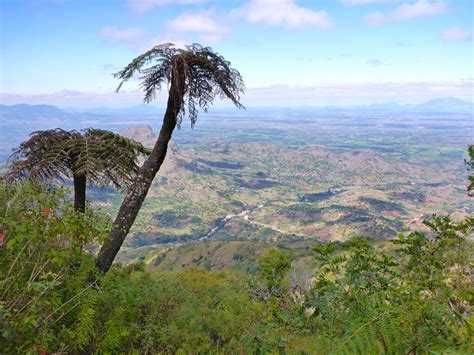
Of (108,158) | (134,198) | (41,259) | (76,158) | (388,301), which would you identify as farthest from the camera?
(108,158)

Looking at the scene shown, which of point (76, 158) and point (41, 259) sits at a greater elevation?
point (76, 158)

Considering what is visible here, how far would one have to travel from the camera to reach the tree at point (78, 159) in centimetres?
814

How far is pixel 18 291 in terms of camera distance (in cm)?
382

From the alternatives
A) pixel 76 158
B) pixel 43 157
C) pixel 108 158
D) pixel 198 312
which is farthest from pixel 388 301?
A: pixel 43 157

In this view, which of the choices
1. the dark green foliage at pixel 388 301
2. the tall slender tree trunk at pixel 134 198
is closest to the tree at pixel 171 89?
the tall slender tree trunk at pixel 134 198

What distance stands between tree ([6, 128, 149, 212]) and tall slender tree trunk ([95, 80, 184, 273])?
862mm

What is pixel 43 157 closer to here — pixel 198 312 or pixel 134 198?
pixel 134 198

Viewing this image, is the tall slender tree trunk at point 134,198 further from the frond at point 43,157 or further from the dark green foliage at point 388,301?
the dark green foliage at point 388,301

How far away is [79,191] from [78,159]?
3.47 feet

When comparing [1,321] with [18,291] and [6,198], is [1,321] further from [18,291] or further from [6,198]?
[6,198]

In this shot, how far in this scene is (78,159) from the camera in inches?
322

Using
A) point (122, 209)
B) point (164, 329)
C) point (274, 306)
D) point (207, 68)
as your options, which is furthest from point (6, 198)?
point (274, 306)

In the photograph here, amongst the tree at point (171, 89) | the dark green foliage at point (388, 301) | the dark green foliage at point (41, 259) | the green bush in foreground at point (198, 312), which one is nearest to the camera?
the dark green foliage at point (388, 301)

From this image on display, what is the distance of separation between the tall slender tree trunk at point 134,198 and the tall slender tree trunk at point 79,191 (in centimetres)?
132
